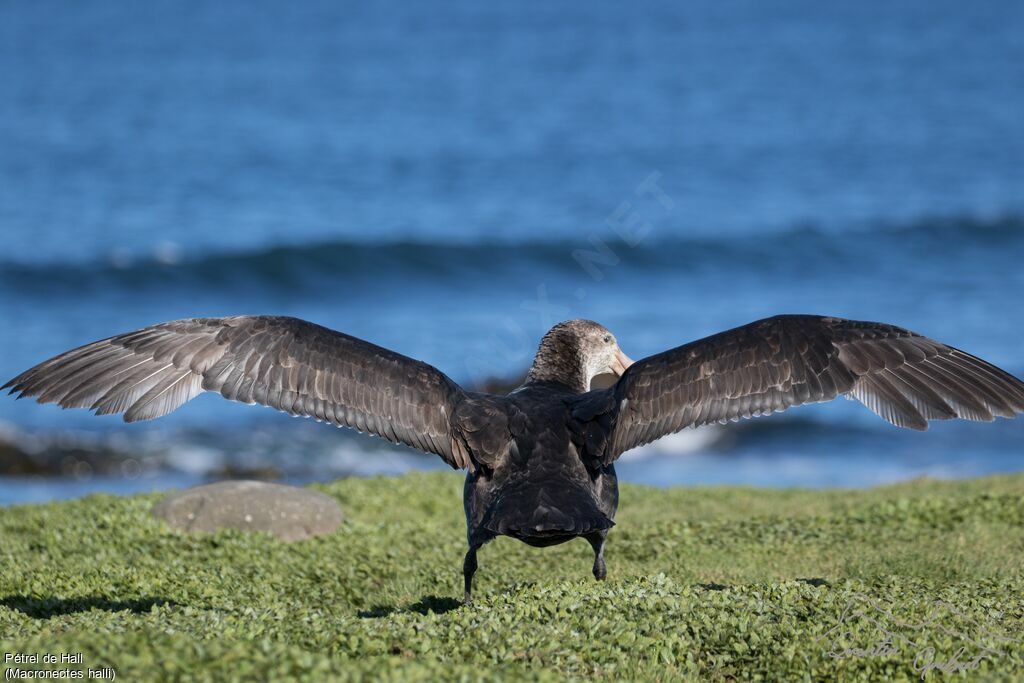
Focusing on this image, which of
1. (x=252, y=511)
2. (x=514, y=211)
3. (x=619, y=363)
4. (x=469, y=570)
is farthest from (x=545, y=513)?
(x=514, y=211)

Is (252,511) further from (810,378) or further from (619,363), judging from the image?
(810,378)

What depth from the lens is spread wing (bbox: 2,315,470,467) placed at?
346 inches

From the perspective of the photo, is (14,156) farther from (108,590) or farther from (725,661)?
(725,661)

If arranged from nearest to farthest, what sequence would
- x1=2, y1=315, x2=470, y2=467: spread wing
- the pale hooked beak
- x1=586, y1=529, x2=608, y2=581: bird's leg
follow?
1. x1=2, y1=315, x2=470, y2=467: spread wing
2. x1=586, y1=529, x2=608, y2=581: bird's leg
3. the pale hooked beak

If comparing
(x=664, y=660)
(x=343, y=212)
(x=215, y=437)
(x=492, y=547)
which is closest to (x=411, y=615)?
(x=664, y=660)

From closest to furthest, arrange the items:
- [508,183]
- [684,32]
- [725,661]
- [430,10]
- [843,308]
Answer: [725,661] < [843,308] < [508,183] < [684,32] < [430,10]

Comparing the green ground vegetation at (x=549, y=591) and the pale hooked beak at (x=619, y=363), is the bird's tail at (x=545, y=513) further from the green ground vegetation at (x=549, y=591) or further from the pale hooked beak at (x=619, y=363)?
the pale hooked beak at (x=619, y=363)

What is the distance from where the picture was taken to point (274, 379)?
879cm

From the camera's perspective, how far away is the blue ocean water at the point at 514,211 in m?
21.2

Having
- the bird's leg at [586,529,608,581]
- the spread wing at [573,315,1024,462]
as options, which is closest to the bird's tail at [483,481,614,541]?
the spread wing at [573,315,1024,462]

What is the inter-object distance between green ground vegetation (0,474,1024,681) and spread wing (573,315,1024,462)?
115 cm

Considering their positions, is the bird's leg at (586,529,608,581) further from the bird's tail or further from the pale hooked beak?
the pale hooked beak

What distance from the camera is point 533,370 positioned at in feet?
32.9

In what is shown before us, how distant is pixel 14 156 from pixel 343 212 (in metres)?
12.4
